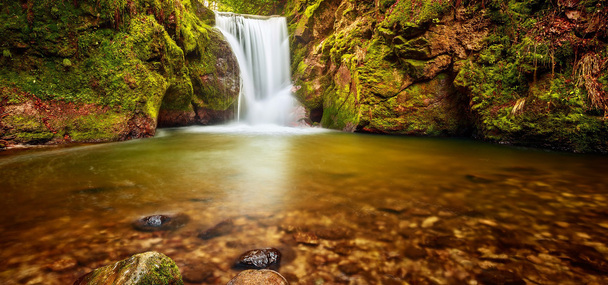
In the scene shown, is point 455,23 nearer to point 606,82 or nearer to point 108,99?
point 606,82

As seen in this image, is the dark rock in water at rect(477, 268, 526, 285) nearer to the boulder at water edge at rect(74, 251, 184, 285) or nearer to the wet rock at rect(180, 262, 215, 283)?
the wet rock at rect(180, 262, 215, 283)

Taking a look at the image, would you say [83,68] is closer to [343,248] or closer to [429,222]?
[343,248]

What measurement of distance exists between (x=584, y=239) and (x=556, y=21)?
21.7 feet

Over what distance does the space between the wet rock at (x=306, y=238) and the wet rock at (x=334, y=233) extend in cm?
5

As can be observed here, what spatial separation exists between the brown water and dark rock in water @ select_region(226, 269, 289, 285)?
171 millimetres

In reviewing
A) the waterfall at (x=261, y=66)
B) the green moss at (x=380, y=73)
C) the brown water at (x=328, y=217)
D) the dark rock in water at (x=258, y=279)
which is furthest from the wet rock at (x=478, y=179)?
the waterfall at (x=261, y=66)

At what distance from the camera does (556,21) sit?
6.16 meters

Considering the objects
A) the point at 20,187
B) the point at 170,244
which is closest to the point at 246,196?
the point at 170,244

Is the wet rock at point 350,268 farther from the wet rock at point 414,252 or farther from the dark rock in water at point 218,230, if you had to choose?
the dark rock in water at point 218,230

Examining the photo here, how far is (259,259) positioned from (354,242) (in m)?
0.74

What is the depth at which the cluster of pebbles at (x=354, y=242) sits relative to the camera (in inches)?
65.5

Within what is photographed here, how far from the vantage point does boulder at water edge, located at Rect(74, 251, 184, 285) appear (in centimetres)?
131

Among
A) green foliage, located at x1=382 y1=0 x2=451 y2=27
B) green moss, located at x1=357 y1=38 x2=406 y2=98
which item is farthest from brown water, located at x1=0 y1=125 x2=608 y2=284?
green foliage, located at x1=382 y1=0 x2=451 y2=27

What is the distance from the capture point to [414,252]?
1.90 m
